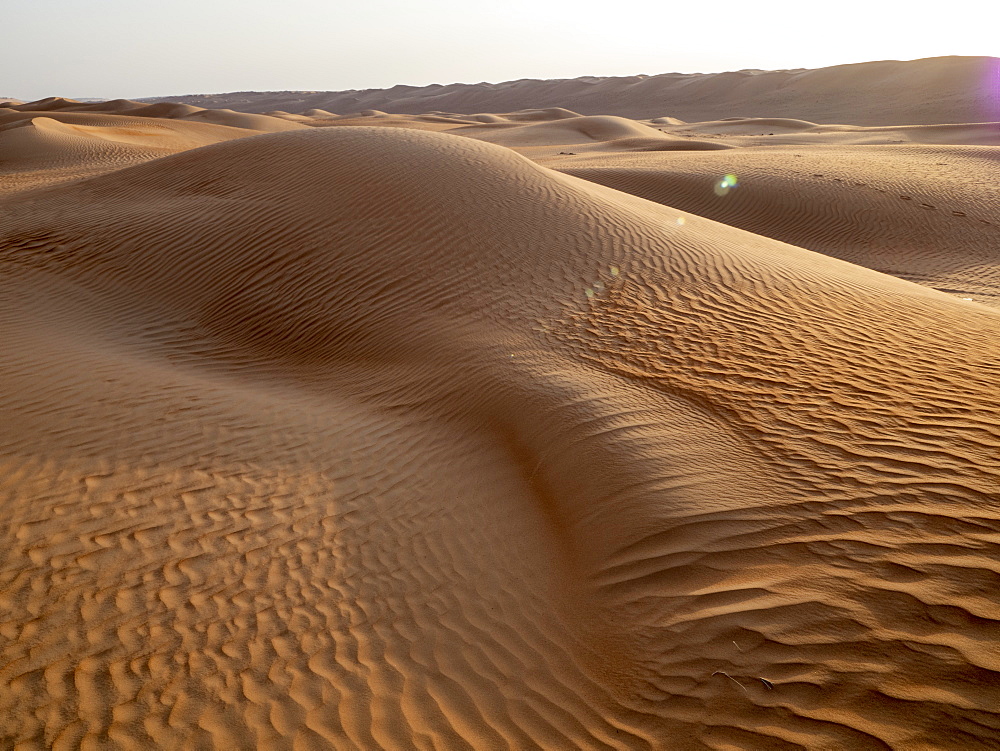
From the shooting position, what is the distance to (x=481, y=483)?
5395 millimetres

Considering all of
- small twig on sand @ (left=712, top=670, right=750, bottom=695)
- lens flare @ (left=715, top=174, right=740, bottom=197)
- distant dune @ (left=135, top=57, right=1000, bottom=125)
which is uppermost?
distant dune @ (left=135, top=57, right=1000, bottom=125)

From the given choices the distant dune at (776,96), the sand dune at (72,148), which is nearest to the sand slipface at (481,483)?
the sand dune at (72,148)

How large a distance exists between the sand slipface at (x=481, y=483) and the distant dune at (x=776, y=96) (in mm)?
49525

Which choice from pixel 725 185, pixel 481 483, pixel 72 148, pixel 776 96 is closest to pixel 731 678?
pixel 481 483

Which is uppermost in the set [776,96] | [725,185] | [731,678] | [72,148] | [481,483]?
[776,96]

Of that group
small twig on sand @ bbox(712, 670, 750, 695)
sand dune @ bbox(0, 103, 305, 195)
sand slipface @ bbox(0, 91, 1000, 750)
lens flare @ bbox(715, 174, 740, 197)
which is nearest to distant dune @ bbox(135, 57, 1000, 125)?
lens flare @ bbox(715, 174, 740, 197)

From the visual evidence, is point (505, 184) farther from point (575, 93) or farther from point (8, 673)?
point (575, 93)

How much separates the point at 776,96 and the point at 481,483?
234ft

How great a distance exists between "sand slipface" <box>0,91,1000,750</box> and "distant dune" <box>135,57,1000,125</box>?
49.5m

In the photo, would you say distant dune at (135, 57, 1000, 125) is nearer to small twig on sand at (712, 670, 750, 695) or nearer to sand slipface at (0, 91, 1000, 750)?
sand slipface at (0, 91, 1000, 750)

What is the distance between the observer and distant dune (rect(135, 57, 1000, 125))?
51844mm

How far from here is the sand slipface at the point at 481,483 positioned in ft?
11.1

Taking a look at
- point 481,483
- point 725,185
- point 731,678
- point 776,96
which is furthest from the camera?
point 776,96

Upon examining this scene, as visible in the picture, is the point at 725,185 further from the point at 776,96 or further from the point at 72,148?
the point at 776,96
